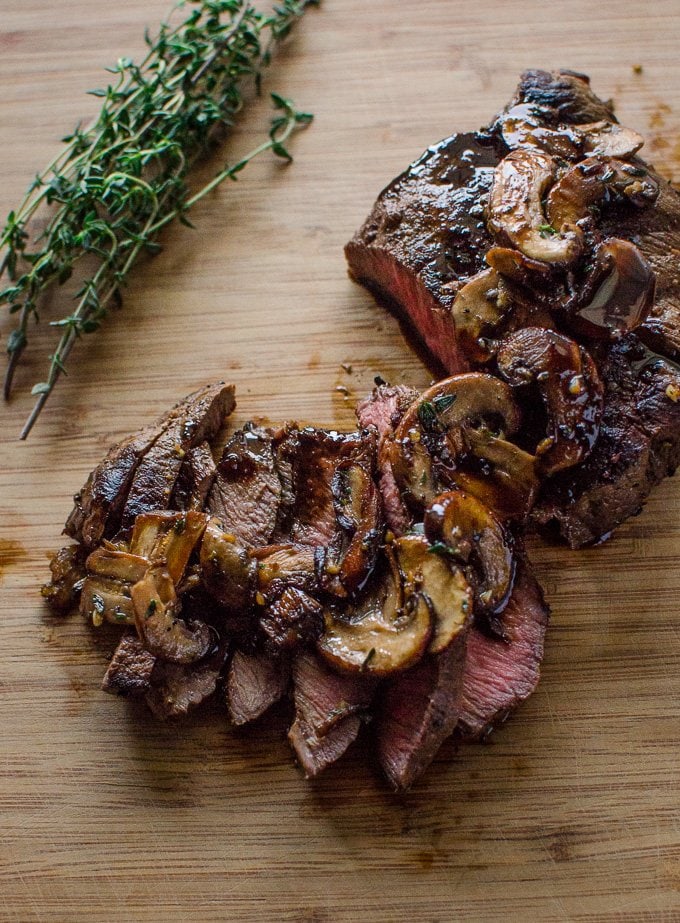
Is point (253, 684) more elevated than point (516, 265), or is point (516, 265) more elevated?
point (516, 265)

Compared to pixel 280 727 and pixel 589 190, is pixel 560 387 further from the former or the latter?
pixel 280 727

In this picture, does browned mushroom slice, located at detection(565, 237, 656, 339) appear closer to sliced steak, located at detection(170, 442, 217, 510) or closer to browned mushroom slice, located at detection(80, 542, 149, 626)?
sliced steak, located at detection(170, 442, 217, 510)

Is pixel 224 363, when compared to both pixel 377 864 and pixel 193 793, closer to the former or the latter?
pixel 193 793

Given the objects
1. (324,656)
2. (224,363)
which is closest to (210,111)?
(224,363)

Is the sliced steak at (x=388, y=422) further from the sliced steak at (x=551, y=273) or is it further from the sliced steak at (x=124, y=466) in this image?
the sliced steak at (x=124, y=466)

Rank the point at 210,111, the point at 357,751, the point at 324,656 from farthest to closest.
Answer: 1. the point at 210,111
2. the point at 357,751
3. the point at 324,656

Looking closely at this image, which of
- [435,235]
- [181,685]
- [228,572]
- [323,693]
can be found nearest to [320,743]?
[323,693]
